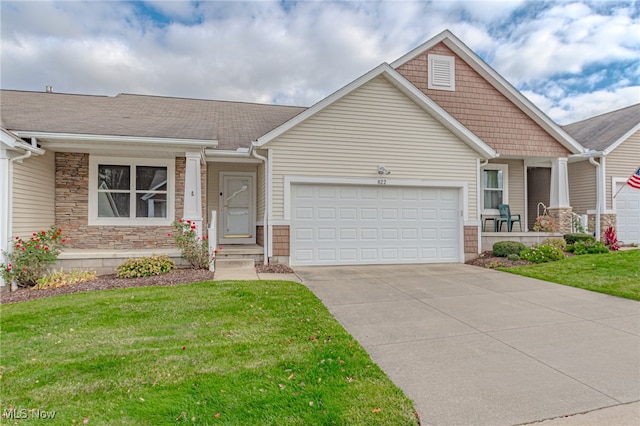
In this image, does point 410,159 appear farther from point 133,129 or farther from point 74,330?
point 74,330

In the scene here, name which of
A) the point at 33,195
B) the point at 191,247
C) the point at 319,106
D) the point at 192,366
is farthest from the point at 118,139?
the point at 192,366

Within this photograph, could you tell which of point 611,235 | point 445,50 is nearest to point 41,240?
point 445,50

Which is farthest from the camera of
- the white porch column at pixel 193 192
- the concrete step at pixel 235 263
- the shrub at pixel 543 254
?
the shrub at pixel 543 254

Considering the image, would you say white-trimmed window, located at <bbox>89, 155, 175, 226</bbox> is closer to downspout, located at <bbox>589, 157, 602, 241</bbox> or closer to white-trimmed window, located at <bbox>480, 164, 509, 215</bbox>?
white-trimmed window, located at <bbox>480, 164, 509, 215</bbox>

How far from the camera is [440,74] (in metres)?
12.1

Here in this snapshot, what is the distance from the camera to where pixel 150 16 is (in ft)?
33.6

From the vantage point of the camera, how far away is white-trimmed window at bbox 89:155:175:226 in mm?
9469

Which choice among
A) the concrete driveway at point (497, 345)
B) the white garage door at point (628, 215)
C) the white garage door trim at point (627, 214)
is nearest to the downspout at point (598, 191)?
the white garage door trim at point (627, 214)

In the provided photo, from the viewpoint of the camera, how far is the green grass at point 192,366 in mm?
2678

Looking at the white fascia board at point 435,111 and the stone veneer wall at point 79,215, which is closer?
the stone veneer wall at point 79,215

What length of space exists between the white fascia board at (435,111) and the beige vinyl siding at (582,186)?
5111 millimetres

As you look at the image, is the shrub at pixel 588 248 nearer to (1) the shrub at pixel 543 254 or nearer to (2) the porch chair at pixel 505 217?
(1) the shrub at pixel 543 254

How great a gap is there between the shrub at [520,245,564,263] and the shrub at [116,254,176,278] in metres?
9.06

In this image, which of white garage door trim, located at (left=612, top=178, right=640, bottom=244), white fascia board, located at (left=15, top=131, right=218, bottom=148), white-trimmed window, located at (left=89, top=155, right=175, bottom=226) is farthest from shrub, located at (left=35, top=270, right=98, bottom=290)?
white garage door trim, located at (left=612, top=178, right=640, bottom=244)
